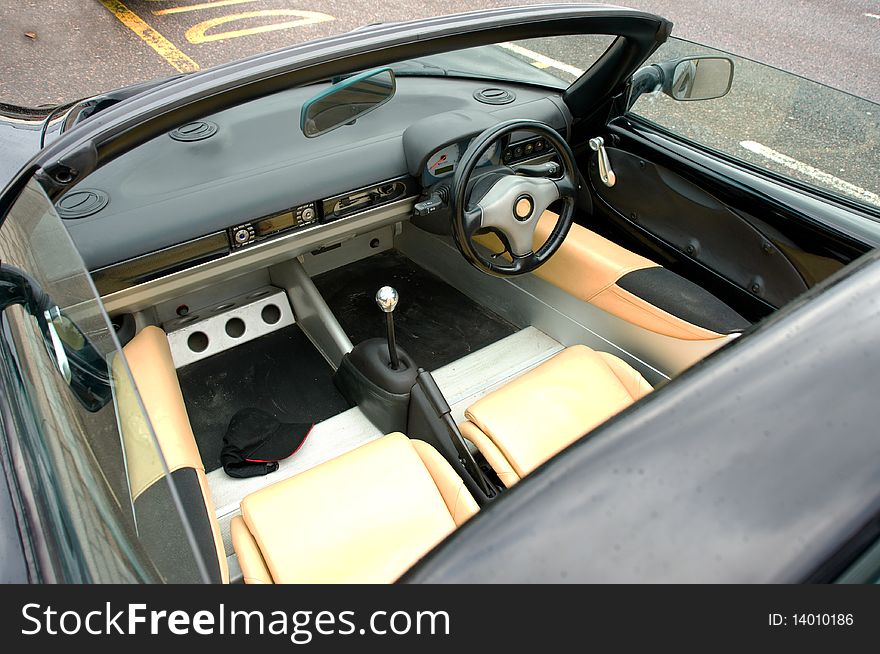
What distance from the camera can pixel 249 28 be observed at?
235 inches

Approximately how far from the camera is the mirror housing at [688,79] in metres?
2.25

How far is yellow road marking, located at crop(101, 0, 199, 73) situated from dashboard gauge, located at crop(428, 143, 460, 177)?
3611 mm

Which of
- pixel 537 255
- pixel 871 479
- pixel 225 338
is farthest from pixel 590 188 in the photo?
pixel 871 479

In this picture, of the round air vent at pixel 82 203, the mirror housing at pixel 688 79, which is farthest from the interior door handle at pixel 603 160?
the round air vent at pixel 82 203

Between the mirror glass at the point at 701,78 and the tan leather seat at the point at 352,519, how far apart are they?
1587 millimetres

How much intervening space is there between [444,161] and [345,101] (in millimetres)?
507

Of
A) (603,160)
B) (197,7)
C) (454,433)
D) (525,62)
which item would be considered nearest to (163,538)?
(454,433)

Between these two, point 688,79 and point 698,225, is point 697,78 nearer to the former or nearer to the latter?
point 688,79

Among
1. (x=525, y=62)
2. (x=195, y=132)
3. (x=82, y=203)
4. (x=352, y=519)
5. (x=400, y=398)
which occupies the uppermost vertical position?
(x=525, y=62)

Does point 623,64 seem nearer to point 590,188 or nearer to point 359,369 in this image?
point 590,188

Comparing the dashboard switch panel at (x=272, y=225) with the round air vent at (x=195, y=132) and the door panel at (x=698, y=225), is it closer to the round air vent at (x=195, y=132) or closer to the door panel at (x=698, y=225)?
the round air vent at (x=195, y=132)

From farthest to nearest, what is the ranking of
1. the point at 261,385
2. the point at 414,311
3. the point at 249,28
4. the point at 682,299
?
the point at 249,28, the point at 414,311, the point at 261,385, the point at 682,299

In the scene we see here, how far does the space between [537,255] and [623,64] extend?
709mm

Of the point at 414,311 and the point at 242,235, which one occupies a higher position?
the point at 242,235
